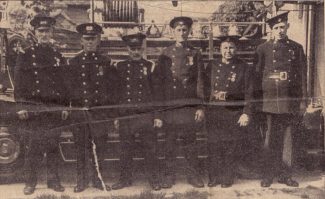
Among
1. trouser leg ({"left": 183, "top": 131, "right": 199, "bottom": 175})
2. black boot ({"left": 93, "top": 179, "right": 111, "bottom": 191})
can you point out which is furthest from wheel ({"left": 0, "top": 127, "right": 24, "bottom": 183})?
trouser leg ({"left": 183, "top": 131, "right": 199, "bottom": 175})

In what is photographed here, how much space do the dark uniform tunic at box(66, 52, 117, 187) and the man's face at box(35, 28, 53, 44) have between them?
0.57ft

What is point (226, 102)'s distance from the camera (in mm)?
2627

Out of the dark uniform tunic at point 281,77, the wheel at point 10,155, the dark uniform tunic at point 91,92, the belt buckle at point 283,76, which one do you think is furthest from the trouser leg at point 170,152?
the wheel at point 10,155

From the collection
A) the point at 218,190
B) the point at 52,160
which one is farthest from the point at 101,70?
the point at 218,190

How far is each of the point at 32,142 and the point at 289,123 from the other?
5.07 feet

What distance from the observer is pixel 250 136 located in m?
2.73

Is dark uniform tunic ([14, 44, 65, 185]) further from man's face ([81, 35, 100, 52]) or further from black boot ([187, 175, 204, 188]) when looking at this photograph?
black boot ([187, 175, 204, 188])

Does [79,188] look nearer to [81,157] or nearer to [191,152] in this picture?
[81,157]

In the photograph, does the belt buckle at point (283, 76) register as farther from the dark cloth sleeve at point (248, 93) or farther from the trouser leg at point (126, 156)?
the trouser leg at point (126, 156)

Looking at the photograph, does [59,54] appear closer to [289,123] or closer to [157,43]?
[157,43]

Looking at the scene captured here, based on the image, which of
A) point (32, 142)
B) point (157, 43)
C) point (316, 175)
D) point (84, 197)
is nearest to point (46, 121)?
point (32, 142)

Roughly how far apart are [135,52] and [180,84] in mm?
320

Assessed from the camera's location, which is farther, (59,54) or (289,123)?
(289,123)

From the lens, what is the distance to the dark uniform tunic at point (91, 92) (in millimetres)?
2465
